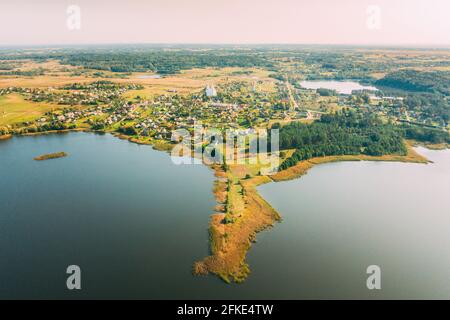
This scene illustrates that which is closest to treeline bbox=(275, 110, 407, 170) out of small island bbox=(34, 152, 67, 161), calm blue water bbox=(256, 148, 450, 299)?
calm blue water bbox=(256, 148, 450, 299)

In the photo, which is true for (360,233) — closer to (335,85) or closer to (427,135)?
(427,135)

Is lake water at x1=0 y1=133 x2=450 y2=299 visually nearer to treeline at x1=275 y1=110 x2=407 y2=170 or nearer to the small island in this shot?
the small island

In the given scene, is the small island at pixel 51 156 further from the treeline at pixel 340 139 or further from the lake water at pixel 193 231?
the treeline at pixel 340 139

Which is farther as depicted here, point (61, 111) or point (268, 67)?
point (268, 67)

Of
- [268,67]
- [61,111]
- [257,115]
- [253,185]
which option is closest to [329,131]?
[257,115]

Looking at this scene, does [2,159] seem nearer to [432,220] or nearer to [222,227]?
[222,227]

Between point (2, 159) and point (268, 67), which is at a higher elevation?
point (268, 67)
